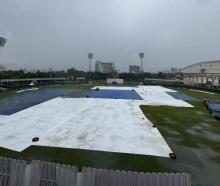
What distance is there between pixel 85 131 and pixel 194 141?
761 centimetres

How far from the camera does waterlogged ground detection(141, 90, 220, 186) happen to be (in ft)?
32.8

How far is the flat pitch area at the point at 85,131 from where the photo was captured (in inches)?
512

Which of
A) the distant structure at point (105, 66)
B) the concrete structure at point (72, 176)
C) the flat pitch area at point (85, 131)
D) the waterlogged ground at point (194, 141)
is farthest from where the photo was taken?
the distant structure at point (105, 66)

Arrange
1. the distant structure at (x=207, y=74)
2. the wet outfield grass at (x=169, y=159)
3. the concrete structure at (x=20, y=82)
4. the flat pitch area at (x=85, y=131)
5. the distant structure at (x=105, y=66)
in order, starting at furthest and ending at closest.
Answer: the distant structure at (x=105, y=66) < the distant structure at (x=207, y=74) < the concrete structure at (x=20, y=82) < the flat pitch area at (x=85, y=131) < the wet outfield grass at (x=169, y=159)

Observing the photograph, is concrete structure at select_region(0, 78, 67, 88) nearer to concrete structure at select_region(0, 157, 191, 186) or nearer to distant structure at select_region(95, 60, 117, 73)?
concrete structure at select_region(0, 157, 191, 186)

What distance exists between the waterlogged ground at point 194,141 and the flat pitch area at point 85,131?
3.01 ft

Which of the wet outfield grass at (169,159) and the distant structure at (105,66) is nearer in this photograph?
the wet outfield grass at (169,159)

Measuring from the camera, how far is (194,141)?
46.7 feet

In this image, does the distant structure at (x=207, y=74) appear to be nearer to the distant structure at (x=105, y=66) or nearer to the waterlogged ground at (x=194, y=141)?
the waterlogged ground at (x=194, y=141)

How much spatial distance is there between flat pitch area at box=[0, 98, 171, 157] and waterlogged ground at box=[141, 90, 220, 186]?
917 mm

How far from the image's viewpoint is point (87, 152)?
12.0 m

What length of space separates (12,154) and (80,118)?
9130mm

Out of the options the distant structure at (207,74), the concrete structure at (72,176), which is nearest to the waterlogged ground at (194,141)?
the concrete structure at (72,176)

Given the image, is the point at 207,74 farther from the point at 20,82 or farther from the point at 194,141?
the point at 194,141
